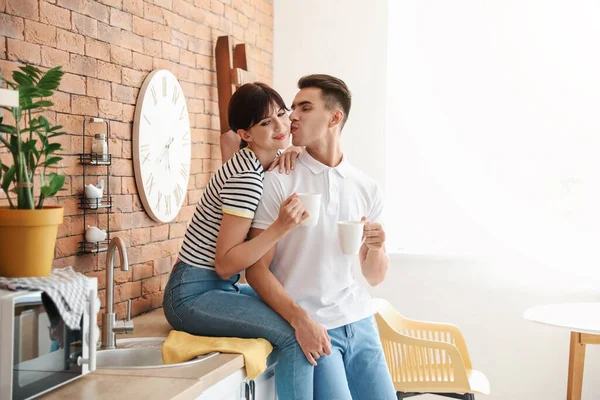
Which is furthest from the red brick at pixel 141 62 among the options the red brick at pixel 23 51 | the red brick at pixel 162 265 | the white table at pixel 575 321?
the white table at pixel 575 321

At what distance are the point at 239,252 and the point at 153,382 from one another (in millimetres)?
534

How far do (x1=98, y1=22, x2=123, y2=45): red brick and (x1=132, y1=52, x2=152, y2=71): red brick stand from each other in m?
0.13

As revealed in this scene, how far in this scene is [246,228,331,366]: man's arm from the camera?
7.18 feet

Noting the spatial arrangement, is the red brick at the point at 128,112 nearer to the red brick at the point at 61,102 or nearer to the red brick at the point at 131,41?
the red brick at the point at 131,41

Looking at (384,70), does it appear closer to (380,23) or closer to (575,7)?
(380,23)

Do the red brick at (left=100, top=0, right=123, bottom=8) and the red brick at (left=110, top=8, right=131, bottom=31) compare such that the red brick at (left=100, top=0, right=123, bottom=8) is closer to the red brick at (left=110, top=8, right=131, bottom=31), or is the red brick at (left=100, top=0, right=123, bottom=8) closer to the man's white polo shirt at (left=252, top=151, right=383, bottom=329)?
the red brick at (left=110, top=8, right=131, bottom=31)

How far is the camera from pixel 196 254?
91.7 inches

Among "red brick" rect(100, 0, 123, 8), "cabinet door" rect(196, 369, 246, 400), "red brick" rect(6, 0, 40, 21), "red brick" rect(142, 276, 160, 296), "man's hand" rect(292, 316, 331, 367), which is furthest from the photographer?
"red brick" rect(142, 276, 160, 296)

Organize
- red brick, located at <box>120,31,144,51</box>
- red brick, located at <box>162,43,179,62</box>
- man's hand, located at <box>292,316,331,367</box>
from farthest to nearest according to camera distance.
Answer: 1. red brick, located at <box>162,43,179,62</box>
2. red brick, located at <box>120,31,144,51</box>
3. man's hand, located at <box>292,316,331,367</box>

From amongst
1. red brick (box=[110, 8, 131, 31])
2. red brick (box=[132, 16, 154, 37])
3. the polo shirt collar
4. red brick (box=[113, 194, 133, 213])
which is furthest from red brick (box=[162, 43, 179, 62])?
the polo shirt collar

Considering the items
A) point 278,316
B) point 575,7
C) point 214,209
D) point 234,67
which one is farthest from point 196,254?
point 575,7

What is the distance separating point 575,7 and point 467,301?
178 centimetres

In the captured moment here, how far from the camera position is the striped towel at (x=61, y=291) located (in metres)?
1.54

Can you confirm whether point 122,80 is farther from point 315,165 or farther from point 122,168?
point 315,165
